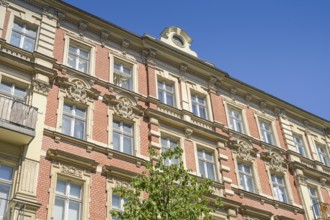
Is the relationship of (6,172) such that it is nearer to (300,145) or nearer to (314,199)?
(314,199)

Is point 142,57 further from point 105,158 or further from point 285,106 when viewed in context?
point 285,106

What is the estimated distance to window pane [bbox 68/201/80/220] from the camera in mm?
15954

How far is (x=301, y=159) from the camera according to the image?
25.9 metres

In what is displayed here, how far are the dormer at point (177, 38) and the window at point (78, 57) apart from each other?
5.46 meters

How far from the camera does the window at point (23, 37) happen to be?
1913cm

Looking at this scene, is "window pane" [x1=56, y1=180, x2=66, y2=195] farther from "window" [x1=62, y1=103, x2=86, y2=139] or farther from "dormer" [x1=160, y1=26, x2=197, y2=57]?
"dormer" [x1=160, y1=26, x2=197, y2=57]

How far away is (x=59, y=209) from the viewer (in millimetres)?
15742

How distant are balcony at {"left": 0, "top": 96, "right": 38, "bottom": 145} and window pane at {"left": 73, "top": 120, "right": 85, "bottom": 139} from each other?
8.27 ft

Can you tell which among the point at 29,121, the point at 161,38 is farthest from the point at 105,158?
the point at 161,38

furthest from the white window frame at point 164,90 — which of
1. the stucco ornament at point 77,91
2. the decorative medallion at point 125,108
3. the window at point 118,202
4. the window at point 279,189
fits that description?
the window at point 279,189

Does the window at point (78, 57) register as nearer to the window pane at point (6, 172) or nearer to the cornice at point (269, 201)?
the window pane at point (6, 172)

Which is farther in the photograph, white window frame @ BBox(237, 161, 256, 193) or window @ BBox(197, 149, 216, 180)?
white window frame @ BBox(237, 161, 256, 193)

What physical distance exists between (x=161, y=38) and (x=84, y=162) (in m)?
10.5

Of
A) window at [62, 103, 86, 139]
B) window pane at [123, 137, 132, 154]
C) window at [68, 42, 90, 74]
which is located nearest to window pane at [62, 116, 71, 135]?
window at [62, 103, 86, 139]
